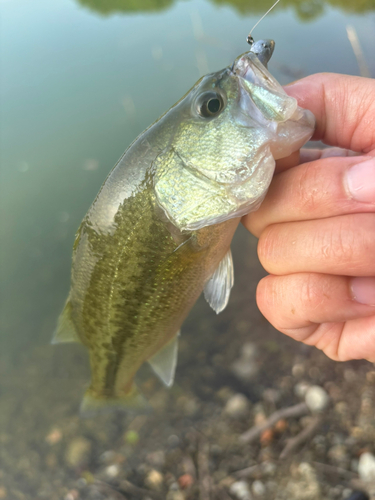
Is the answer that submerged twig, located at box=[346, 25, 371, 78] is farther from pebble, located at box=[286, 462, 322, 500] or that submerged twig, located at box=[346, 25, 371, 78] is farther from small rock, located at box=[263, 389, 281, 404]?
pebble, located at box=[286, 462, 322, 500]

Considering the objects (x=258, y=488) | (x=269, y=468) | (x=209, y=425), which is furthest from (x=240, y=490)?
(x=209, y=425)

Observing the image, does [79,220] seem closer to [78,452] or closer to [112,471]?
[78,452]

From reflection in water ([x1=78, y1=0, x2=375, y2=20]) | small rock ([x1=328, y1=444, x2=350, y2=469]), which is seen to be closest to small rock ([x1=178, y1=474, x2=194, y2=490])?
small rock ([x1=328, y1=444, x2=350, y2=469])

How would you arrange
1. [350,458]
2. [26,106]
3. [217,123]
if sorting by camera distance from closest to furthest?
1. [217,123]
2. [350,458]
3. [26,106]

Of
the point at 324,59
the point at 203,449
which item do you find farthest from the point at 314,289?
the point at 324,59

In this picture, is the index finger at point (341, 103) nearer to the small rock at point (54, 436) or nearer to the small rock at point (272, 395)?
the small rock at point (272, 395)

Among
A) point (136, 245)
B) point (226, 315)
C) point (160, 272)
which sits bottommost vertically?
point (226, 315)

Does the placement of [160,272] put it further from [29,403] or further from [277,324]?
[29,403]
